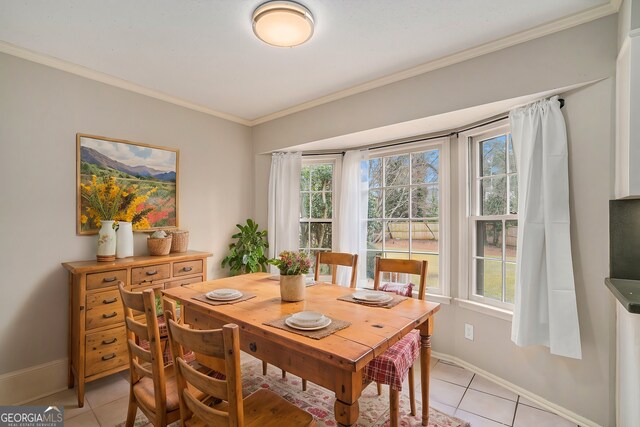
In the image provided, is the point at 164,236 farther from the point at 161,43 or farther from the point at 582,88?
the point at 582,88

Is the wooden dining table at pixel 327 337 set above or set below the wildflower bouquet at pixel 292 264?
below

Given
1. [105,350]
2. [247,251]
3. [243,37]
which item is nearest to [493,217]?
[243,37]

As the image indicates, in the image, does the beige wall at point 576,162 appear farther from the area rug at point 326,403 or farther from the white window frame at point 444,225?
the area rug at point 326,403

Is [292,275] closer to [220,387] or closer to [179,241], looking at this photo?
[220,387]

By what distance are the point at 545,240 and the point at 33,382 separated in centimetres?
392

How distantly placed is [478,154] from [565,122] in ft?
2.64

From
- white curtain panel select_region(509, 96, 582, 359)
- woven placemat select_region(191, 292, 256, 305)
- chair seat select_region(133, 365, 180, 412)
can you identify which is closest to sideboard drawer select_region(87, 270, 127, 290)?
woven placemat select_region(191, 292, 256, 305)

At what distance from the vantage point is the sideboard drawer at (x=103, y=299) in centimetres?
239

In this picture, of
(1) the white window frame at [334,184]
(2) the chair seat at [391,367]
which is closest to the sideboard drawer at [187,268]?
(1) the white window frame at [334,184]

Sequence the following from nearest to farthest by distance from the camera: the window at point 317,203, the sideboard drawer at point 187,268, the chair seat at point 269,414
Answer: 1. the chair seat at point 269,414
2. the sideboard drawer at point 187,268
3. the window at point 317,203

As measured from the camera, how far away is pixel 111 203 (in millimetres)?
2834

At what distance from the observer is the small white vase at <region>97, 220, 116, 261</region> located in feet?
8.56

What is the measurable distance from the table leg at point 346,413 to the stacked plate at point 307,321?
33 centimetres

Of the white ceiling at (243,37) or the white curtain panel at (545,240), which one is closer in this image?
the white ceiling at (243,37)
